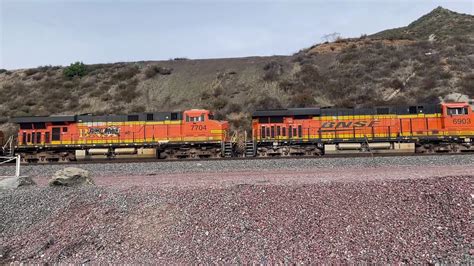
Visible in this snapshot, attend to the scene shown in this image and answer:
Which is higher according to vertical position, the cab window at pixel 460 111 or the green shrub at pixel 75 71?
the green shrub at pixel 75 71

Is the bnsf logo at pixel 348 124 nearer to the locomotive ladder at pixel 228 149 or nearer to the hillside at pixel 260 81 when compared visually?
the locomotive ladder at pixel 228 149

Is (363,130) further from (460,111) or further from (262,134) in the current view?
(262,134)

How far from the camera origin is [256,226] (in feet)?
18.3

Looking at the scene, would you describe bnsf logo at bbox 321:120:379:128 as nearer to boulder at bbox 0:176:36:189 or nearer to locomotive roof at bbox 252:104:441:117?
locomotive roof at bbox 252:104:441:117

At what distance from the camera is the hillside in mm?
36719

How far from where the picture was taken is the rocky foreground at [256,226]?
4805 millimetres

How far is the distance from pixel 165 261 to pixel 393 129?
68.7 ft

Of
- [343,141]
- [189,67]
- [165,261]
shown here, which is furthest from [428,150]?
[189,67]

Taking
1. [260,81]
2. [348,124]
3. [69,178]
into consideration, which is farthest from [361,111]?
[260,81]

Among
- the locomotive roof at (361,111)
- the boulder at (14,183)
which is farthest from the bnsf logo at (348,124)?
the boulder at (14,183)

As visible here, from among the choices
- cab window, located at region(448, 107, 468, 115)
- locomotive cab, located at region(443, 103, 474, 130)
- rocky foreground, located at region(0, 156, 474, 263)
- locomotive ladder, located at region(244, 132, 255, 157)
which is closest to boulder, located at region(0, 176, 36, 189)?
rocky foreground, located at region(0, 156, 474, 263)

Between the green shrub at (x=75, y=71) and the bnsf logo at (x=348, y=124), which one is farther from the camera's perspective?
the green shrub at (x=75, y=71)

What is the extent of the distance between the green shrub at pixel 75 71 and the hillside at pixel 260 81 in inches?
22.6

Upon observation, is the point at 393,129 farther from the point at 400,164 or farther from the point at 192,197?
the point at 192,197
